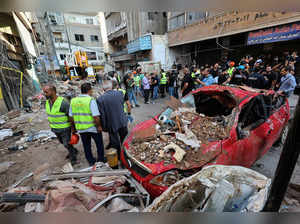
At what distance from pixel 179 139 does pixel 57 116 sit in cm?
249

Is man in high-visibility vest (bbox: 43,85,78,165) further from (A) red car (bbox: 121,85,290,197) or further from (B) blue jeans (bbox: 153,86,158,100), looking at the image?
(B) blue jeans (bbox: 153,86,158,100)

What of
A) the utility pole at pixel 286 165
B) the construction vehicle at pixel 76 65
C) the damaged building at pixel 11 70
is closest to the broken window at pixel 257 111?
the utility pole at pixel 286 165

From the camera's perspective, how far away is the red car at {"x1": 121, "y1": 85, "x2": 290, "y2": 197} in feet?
6.72

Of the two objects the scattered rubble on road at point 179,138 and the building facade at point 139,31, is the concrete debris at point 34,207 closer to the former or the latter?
the scattered rubble on road at point 179,138

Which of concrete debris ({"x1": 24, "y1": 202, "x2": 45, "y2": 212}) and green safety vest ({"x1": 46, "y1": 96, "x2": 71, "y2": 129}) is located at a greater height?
green safety vest ({"x1": 46, "y1": 96, "x2": 71, "y2": 129})

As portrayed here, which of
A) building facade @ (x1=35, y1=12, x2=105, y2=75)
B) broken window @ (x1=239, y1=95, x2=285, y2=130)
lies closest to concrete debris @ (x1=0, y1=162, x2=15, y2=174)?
broken window @ (x1=239, y1=95, x2=285, y2=130)

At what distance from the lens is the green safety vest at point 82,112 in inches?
103

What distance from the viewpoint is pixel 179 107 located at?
340cm

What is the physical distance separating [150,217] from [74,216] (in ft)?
0.84

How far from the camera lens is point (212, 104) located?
12.6 ft

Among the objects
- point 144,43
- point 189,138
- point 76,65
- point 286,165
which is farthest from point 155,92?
point 76,65

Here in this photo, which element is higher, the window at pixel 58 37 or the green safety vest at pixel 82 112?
the window at pixel 58 37

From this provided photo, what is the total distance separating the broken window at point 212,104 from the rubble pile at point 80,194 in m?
2.65
